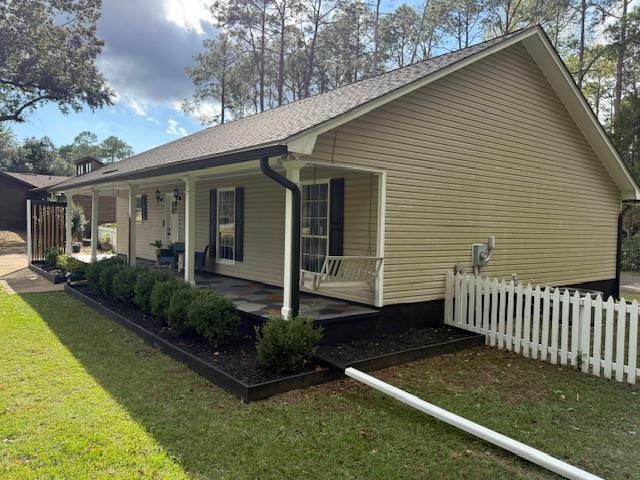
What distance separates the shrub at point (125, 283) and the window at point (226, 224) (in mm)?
2445

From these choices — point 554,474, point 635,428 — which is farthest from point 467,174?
point 554,474

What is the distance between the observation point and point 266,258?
8.91 metres

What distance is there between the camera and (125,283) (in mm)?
7848

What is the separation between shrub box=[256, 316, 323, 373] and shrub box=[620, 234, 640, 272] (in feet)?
61.1

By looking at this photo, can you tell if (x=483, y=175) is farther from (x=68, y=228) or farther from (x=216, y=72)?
(x=216, y=72)

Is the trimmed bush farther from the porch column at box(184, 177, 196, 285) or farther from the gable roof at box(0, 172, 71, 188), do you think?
the gable roof at box(0, 172, 71, 188)

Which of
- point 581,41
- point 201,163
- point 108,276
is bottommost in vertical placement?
point 108,276

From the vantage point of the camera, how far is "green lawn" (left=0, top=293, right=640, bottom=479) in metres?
3.05

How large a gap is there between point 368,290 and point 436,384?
181 centimetres

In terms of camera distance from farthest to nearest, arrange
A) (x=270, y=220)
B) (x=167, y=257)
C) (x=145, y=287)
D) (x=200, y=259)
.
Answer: (x=167, y=257)
(x=200, y=259)
(x=270, y=220)
(x=145, y=287)

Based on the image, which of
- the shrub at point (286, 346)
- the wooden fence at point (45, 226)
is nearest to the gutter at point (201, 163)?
the shrub at point (286, 346)

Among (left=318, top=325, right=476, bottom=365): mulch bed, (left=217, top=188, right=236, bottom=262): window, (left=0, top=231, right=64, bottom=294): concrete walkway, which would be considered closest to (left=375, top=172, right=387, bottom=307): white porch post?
(left=318, top=325, right=476, bottom=365): mulch bed

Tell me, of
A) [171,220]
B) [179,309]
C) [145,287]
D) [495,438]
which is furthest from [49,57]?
[495,438]

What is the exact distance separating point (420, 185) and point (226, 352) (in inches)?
144
